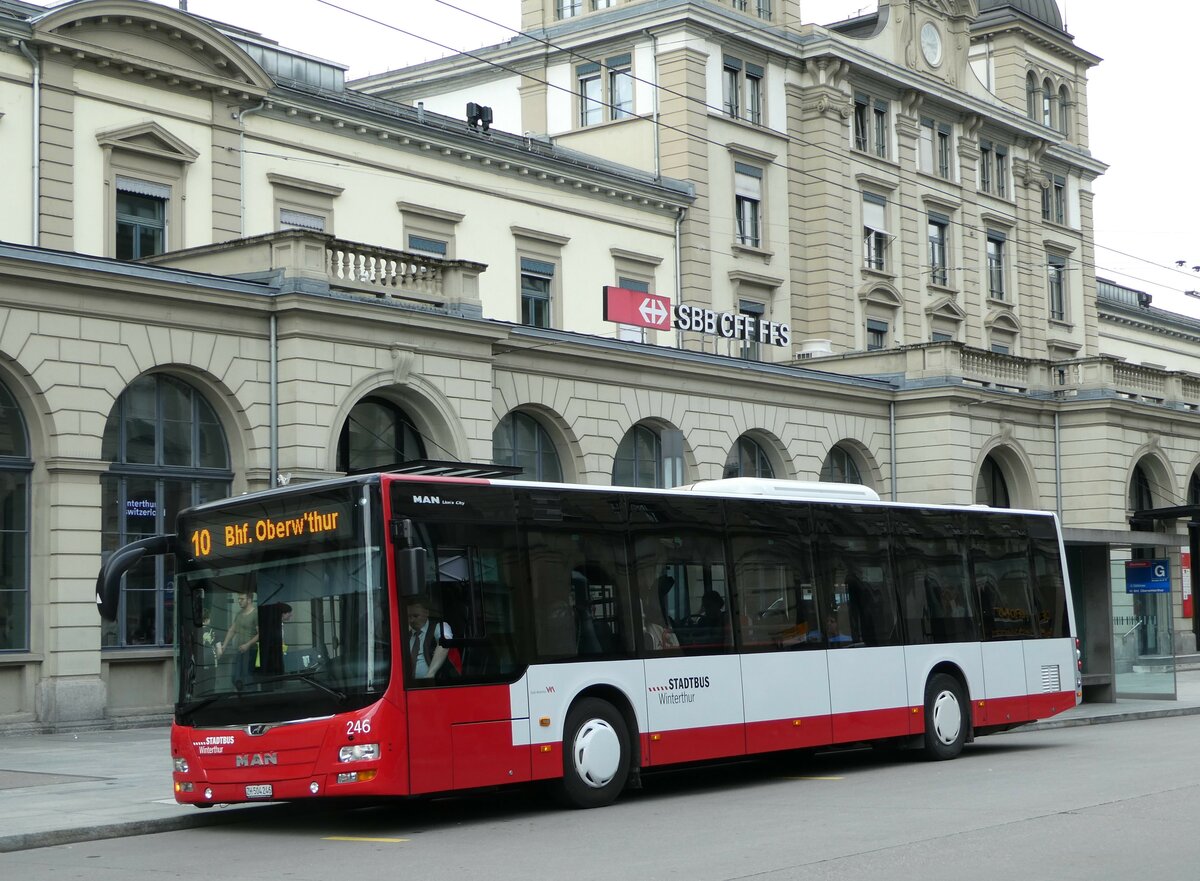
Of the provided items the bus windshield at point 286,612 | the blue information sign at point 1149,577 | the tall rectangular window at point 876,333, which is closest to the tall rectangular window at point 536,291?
the tall rectangular window at point 876,333

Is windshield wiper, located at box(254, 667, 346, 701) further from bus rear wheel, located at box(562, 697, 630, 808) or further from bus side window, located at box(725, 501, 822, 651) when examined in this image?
bus side window, located at box(725, 501, 822, 651)

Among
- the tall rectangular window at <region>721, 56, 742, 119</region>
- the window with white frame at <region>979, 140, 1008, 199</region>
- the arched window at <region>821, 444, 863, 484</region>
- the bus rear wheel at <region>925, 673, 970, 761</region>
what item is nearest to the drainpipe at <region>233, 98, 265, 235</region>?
the arched window at <region>821, 444, 863, 484</region>

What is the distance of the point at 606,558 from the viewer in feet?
52.1

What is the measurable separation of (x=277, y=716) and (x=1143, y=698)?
20.5 metres

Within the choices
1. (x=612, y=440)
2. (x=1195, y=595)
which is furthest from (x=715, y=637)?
(x=1195, y=595)

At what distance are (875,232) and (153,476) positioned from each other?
92.9 ft

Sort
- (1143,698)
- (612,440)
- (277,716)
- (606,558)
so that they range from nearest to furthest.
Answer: (277,716)
(606,558)
(1143,698)
(612,440)

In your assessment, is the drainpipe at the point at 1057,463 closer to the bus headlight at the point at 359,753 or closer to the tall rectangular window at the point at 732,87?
the tall rectangular window at the point at 732,87

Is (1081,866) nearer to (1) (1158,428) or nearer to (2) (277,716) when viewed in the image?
(2) (277,716)

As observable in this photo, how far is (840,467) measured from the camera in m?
40.0

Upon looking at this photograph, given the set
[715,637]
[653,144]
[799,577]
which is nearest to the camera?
[715,637]

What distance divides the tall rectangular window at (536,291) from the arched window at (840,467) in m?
7.09

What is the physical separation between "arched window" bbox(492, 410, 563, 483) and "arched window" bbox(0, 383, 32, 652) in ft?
30.4

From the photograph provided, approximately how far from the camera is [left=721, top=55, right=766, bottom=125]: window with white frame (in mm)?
44188
